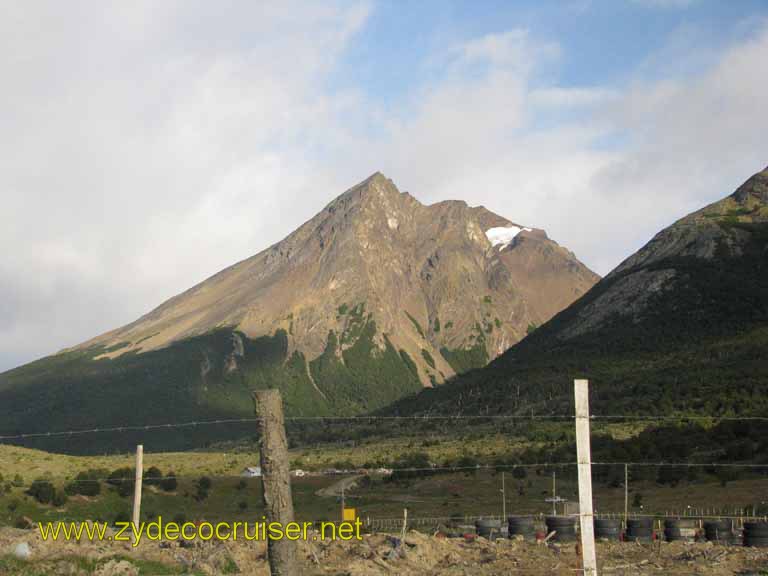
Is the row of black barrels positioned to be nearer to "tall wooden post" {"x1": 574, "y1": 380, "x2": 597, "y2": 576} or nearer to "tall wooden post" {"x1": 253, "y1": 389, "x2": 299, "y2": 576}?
"tall wooden post" {"x1": 574, "y1": 380, "x2": 597, "y2": 576}

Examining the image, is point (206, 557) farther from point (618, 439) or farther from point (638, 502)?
point (618, 439)

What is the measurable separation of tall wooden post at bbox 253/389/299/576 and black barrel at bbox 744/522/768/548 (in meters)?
16.5

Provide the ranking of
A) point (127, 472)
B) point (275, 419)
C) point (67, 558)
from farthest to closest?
point (127, 472) → point (67, 558) → point (275, 419)

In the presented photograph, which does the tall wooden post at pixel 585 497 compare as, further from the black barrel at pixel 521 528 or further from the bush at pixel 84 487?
the bush at pixel 84 487

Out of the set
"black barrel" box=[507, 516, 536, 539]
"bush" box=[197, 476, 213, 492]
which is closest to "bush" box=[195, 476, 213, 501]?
"bush" box=[197, 476, 213, 492]

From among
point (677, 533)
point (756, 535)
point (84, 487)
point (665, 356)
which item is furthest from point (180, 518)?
point (665, 356)

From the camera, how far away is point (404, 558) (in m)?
20.4

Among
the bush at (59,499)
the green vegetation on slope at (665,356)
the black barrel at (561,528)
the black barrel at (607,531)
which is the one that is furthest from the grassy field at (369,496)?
the green vegetation on slope at (665,356)

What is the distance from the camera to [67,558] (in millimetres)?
17562

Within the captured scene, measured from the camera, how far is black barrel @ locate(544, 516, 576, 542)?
973 inches

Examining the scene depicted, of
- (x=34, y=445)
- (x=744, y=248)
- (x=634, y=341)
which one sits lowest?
(x=34, y=445)

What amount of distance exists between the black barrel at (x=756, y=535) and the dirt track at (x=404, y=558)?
2.85ft

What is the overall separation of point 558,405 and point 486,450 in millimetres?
18171

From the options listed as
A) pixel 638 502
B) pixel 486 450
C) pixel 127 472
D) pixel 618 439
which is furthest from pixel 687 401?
pixel 127 472
